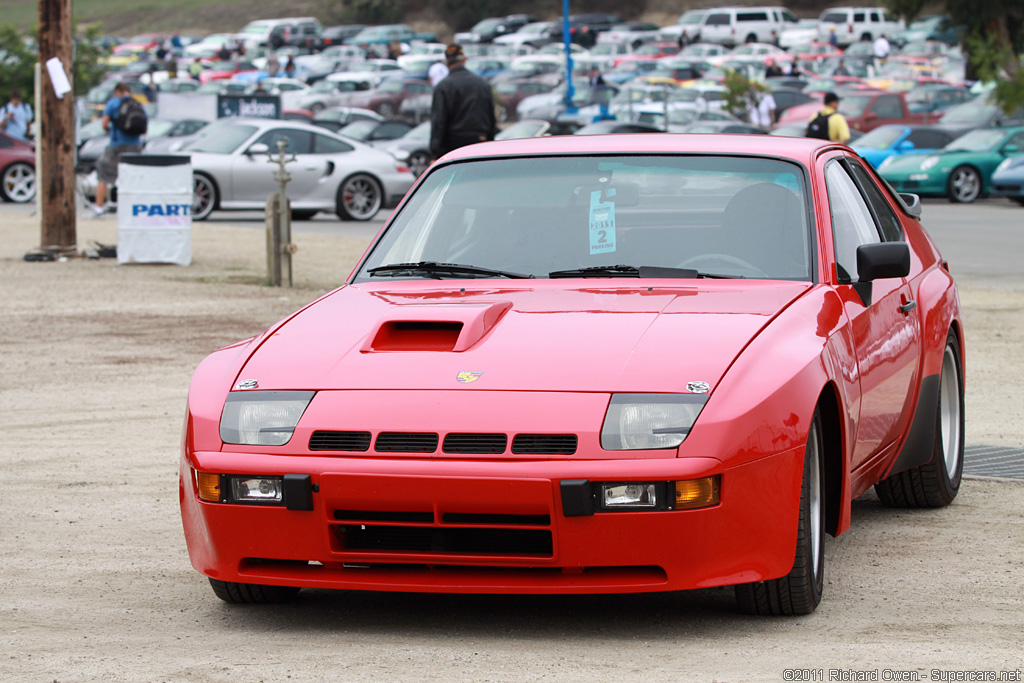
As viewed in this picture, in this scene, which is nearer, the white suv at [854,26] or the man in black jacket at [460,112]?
the man in black jacket at [460,112]

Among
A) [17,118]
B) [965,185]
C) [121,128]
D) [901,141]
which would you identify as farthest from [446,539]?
[17,118]

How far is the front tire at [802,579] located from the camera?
424 cm

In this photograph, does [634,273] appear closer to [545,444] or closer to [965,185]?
[545,444]

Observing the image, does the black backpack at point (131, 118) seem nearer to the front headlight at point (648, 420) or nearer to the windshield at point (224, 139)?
the windshield at point (224, 139)

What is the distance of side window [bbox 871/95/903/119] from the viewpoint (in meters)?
35.2

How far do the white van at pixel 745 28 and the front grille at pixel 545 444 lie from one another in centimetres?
6507

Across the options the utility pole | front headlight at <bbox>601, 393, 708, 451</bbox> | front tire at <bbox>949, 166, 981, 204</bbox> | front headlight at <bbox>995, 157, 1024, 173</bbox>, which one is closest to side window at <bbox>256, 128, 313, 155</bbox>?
the utility pole

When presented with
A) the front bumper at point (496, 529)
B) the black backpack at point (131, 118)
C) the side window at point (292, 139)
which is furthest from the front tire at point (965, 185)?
the front bumper at point (496, 529)

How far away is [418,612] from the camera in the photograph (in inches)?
176

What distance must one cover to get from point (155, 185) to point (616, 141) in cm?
1107

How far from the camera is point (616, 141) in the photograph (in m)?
5.60

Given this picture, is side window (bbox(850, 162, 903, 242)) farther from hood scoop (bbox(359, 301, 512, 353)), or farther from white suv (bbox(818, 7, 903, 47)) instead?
white suv (bbox(818, 7, 903, 47))

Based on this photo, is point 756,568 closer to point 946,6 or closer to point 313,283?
point 313,283

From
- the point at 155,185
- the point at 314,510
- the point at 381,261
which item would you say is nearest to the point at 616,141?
the point at 381,261
